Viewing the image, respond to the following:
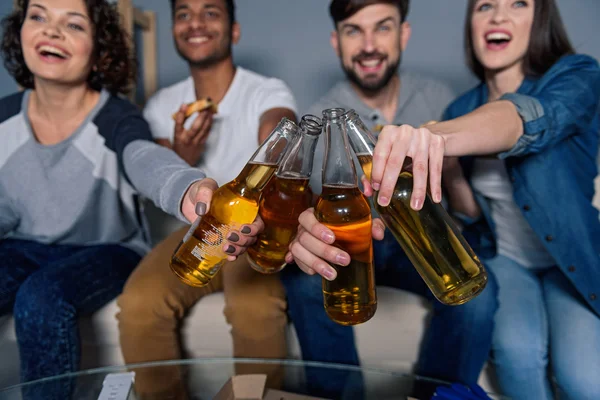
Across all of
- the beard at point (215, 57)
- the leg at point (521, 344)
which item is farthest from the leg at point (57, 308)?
the leg at point (521, 344)

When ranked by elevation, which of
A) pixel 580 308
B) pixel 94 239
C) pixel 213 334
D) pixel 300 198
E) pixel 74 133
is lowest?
pixel 213 334

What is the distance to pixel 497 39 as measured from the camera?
120 centimetres

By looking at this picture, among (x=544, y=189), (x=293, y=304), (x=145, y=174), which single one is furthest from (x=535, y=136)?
(x=145, y=174)

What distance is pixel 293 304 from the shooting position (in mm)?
1117

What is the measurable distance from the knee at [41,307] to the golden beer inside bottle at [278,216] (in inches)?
20.7

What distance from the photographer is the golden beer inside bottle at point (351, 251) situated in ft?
2.14

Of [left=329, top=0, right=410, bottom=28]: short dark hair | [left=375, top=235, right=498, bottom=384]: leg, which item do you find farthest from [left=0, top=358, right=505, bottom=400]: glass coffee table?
[left=329, top=0, right=410, bottom=28]: short dark hair

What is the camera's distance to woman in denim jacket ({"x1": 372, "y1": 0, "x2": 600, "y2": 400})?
89 cm

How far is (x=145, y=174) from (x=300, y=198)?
0.38 metres

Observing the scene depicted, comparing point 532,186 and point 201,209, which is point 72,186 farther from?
point 532,186

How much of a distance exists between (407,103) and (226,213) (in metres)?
0.95

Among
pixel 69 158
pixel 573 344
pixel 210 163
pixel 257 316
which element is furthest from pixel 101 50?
pixel 573 344

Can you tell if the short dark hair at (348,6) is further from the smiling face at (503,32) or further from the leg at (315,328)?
the leg at (315,328)

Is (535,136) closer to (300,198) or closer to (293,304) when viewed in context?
(300,198)
